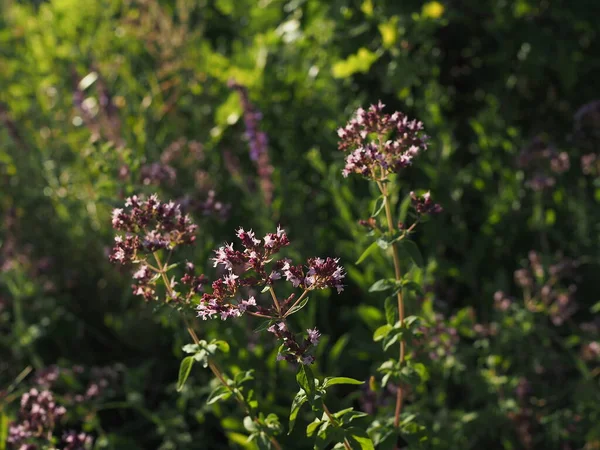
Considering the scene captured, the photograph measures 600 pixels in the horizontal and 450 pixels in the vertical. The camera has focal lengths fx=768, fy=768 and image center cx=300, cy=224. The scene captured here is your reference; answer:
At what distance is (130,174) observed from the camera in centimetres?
263

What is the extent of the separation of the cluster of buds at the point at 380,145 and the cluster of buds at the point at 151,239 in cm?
44

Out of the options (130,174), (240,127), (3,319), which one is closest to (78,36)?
(240,127)

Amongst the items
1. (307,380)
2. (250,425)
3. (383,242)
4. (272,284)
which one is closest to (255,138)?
(383,242)

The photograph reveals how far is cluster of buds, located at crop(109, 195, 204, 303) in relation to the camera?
1834 mm

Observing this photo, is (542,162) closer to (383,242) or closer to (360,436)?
(383,242)

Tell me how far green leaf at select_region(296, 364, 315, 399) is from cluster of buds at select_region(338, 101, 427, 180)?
1.62 feet

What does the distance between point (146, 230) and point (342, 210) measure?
1.36 m

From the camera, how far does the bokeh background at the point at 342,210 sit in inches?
109

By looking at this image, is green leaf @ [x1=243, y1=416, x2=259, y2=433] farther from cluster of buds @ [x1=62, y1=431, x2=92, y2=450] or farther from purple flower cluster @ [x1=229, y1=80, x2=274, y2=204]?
purple flower cluster @ [x1=229, y1=80, x2=274, y2=204]

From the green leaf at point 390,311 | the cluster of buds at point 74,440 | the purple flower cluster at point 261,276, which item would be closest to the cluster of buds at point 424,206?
the green leaf at point 390,311

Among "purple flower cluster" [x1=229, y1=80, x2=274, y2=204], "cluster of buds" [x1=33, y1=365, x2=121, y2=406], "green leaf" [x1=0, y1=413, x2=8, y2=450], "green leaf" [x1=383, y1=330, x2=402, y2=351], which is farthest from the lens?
"purple flower cluster" [x1=229, y1=80, x2=274, y2=204]

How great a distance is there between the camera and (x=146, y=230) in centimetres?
191

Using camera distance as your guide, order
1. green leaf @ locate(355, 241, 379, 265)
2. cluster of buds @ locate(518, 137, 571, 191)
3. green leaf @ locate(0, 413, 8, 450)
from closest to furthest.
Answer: green leaf @ locate(355, 241, 379, 265), green leaf @ locate(0, 413, 8, 450), cluster of buds @ locate(518, 137, 571, 191)

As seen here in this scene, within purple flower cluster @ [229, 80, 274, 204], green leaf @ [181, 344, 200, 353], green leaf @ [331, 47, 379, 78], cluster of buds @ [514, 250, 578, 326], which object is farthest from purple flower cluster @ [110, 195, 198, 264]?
green leaf @ [331, 47, 379, 78]
